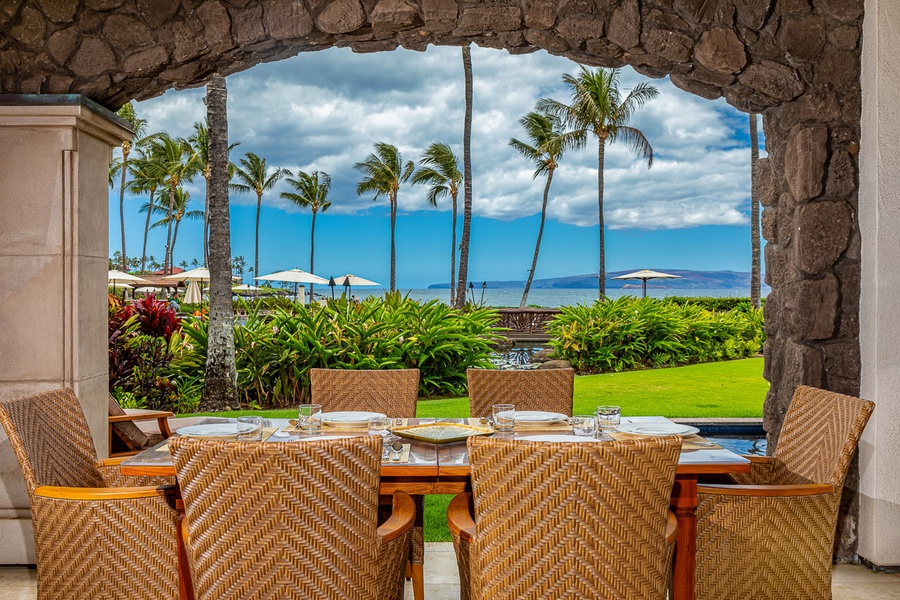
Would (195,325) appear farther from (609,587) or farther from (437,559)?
(609,587)

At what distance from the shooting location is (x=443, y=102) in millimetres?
70188

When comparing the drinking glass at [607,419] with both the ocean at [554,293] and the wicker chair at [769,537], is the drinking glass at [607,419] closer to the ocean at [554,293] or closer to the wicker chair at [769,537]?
the wicker chair at [769,537]

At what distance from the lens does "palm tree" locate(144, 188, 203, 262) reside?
4391 cm

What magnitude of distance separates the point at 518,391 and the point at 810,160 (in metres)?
1.86

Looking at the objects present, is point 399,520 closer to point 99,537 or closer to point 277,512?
point 277,512

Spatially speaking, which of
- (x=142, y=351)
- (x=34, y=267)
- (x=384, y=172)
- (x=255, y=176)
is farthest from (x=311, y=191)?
(x=34, y=267)

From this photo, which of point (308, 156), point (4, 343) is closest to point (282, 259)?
point (308, 156)

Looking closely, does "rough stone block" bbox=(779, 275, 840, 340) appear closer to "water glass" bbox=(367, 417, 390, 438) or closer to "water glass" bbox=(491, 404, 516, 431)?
"water glass" bbox=(491, 404, 516, 431)

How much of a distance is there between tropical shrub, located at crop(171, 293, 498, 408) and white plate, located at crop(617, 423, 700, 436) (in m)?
4.92

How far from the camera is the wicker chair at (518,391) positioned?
3.70m

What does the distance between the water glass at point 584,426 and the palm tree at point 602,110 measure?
1790 cm

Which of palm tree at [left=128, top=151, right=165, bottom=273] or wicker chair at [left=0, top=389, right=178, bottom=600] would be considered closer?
wicker chair at [left=0, top=389, right=178, bottom=600]

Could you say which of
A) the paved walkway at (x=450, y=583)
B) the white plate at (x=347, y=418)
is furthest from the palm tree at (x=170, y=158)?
the white plate at (x=347, y=418)

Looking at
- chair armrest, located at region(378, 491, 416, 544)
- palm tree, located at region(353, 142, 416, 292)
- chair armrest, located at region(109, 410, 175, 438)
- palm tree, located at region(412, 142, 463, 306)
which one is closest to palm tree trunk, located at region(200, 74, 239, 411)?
chair armrest, located at region(109, 410, 175, 438)
